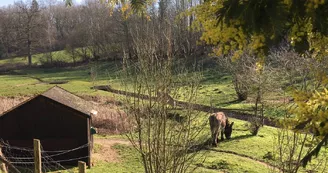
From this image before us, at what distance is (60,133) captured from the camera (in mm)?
15016

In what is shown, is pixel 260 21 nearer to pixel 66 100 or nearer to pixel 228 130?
pixel 66 100

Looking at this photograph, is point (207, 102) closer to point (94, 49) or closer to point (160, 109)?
point (160, 109)

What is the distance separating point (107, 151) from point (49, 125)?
296 centimetres

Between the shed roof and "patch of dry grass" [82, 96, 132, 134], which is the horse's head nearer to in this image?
"patch of dry grass" [82, 96, 132, 134]

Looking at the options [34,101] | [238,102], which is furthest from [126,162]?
[238,102]

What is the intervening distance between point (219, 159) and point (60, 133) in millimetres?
6738

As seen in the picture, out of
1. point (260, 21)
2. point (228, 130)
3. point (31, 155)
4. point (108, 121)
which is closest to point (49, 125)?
point (31, 155)

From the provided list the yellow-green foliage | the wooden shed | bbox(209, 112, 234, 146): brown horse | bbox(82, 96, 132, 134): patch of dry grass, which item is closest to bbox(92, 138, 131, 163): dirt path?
the wooden shed

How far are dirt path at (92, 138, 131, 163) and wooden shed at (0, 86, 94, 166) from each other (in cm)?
99

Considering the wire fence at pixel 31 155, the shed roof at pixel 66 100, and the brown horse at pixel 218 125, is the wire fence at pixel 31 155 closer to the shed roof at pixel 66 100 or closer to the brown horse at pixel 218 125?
the shed roof at pixel 66 100

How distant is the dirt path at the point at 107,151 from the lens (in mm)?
15398

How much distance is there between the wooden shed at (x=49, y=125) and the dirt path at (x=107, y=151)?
0.99 meters

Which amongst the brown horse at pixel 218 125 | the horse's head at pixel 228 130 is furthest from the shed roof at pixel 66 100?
the horse's head at pixel 228 130

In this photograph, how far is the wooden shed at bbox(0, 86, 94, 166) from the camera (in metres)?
14.9
